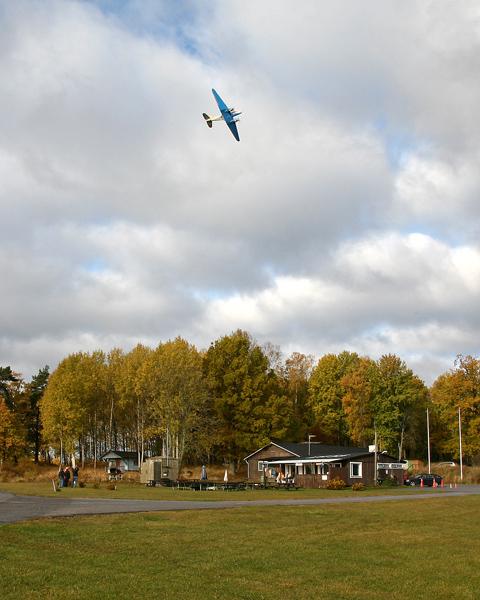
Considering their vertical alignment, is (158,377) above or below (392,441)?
above

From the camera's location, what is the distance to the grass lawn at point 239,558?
491 inches

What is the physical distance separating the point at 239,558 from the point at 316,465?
5315cm

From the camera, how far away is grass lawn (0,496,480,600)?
40.9 ft

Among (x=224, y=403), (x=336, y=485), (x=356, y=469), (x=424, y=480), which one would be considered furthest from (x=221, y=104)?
(x=224, y=403)

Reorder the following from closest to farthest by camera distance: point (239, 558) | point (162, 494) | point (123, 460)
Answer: point (239, 558)
point (162, 494)
point (123, 460)

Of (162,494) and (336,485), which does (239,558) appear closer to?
(162,494)

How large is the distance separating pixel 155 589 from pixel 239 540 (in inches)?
275

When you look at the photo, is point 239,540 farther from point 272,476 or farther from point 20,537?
point 272,476

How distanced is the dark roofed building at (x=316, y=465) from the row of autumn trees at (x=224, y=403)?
23.2ft

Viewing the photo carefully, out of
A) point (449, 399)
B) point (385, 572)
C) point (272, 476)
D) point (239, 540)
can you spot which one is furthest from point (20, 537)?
point (449, 399)

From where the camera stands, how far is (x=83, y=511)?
26.9 meters

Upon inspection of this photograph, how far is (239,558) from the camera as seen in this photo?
52.2 ft

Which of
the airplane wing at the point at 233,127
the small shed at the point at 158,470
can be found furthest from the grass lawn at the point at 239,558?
the small shed at the point at 158,470

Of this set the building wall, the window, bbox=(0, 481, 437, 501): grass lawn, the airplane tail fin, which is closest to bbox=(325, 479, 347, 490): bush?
bbox=(0, 481, 437, 501): grass lawn
